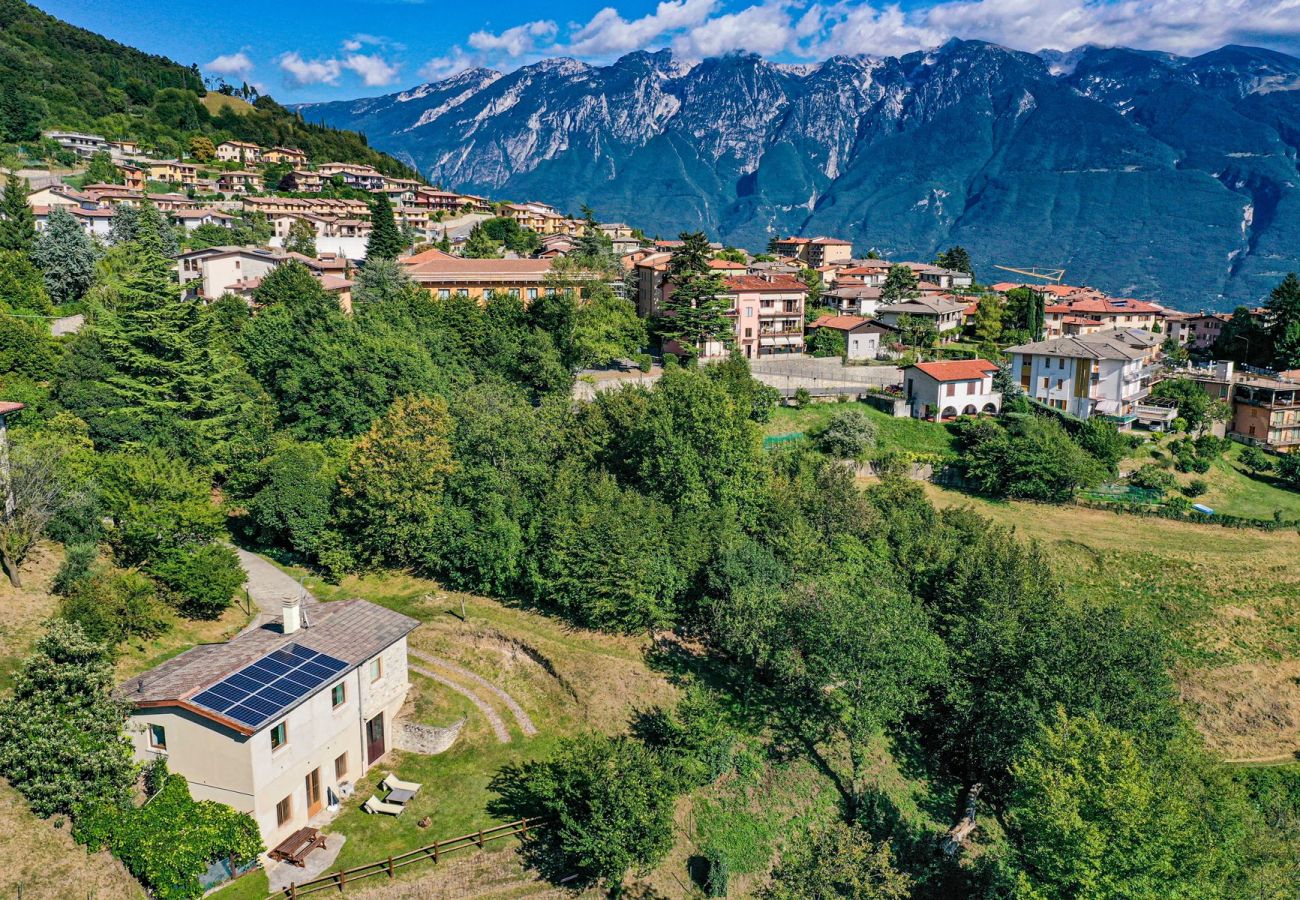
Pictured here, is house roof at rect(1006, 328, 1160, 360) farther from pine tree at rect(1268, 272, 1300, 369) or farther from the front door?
the front door

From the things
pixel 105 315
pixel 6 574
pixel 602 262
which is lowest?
pixel 6 574

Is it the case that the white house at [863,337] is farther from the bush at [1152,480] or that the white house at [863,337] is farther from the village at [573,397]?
the bush at [1152,480]

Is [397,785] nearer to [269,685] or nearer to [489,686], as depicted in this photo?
[269,685]

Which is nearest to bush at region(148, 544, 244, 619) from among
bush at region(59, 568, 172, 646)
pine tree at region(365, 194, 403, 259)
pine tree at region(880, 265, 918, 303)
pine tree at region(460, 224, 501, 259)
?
bush at region(59, 568, 172, 646)

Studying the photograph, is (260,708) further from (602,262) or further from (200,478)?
(602,262)

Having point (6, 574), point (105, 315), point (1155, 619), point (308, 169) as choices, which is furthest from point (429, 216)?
point (1155, 619)

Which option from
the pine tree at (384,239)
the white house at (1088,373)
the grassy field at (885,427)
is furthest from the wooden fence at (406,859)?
the pine tree at (384,239)
